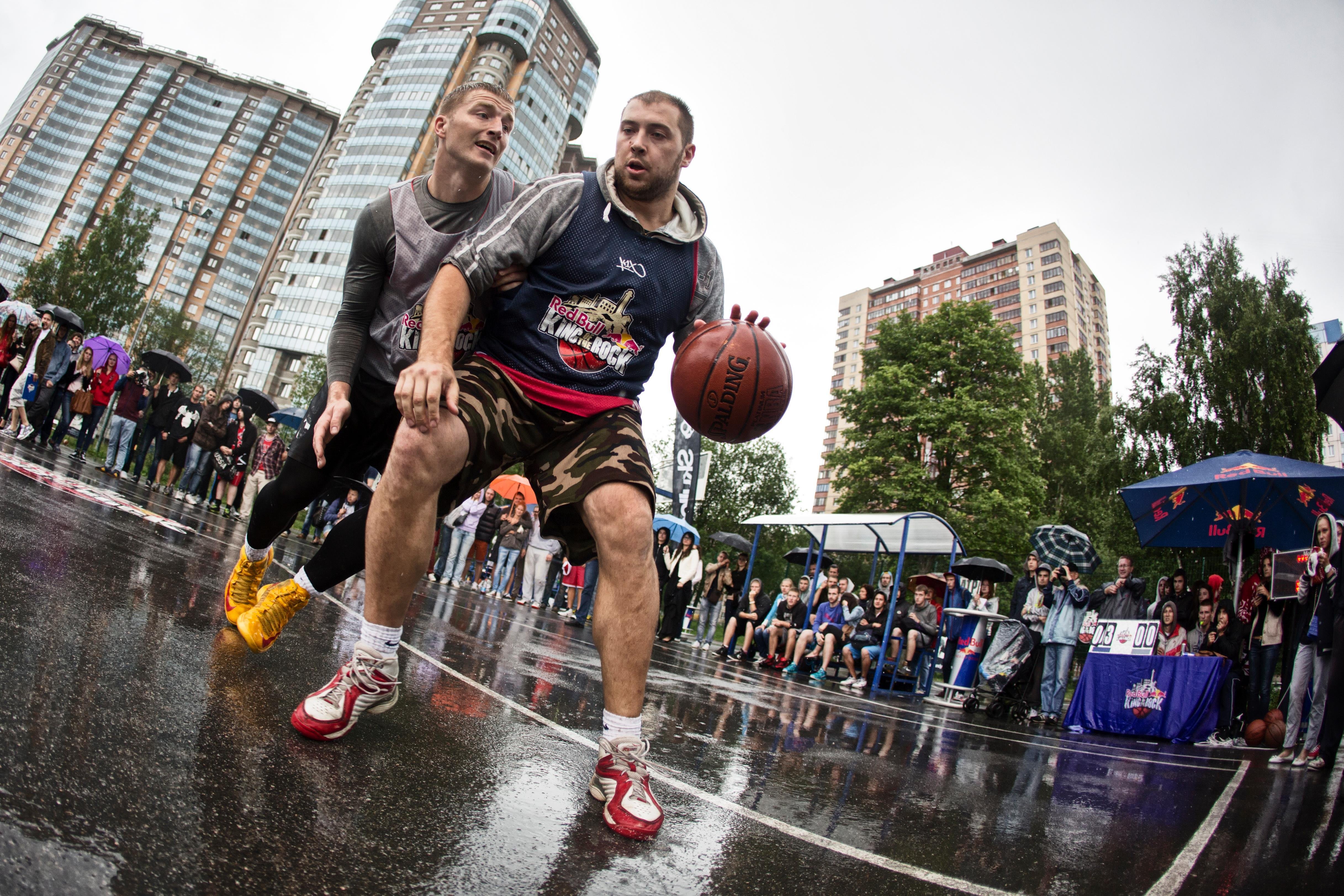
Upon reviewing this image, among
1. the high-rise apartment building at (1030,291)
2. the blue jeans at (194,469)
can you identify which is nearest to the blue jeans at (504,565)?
the blue jeans at (194,469)

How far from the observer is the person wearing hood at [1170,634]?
8641 millimetres

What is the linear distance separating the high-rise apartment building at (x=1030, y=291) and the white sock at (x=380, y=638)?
285 ft

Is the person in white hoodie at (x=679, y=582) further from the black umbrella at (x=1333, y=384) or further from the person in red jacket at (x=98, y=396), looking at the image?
the person in red jacket at (x=98, y=396)

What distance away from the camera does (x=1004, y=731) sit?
7.38 meters

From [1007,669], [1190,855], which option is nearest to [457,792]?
[1190,855]

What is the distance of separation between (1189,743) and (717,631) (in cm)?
1188

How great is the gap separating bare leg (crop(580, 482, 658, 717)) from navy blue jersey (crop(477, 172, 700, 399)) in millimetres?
430

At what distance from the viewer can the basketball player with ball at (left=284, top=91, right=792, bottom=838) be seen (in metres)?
2.09

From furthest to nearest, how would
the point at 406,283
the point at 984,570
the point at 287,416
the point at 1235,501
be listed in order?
the point at 287,416, the point at 984,570, the point at 1235,501, the point at 406,283

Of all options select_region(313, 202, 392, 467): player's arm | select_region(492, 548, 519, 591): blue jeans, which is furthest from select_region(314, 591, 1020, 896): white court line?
select_region(492, 548, 519, 591): blue jeans

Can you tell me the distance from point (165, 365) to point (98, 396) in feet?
5.52

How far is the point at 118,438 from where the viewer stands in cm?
1348

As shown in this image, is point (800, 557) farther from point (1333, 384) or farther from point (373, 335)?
point (373, 335)

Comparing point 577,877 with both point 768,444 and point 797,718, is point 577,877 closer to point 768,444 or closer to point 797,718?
point 797,718
